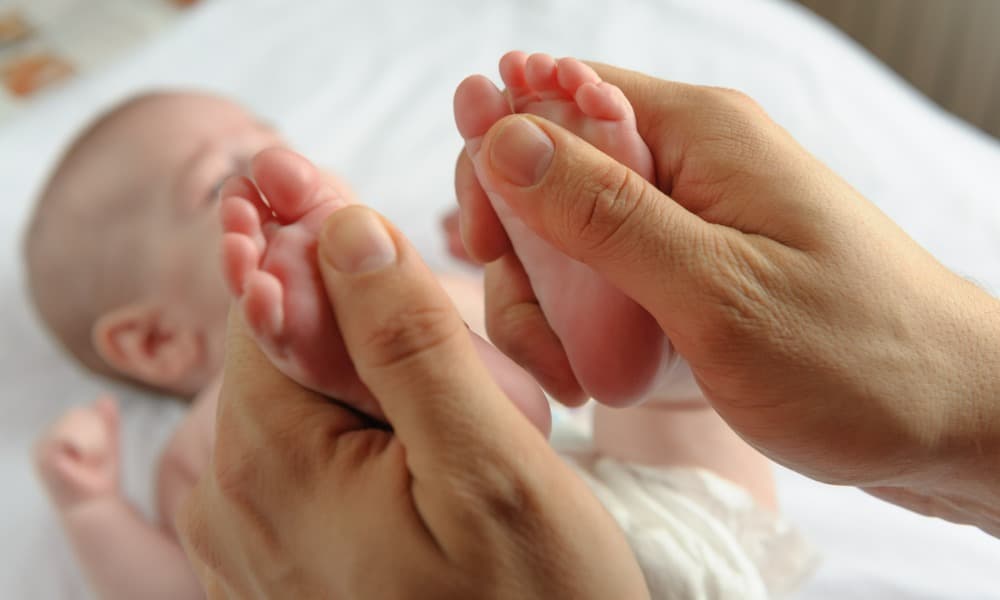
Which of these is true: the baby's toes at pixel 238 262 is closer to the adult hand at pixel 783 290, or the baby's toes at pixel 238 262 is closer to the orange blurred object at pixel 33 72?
the adult hand at pixel 783 290

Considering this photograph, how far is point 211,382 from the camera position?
121cm

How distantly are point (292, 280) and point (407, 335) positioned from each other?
0.26 feet

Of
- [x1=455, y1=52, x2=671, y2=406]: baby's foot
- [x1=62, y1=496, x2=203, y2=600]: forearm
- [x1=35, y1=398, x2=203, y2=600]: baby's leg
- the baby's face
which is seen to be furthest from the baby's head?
[x1=455, y1=52, x2=671, y2=406]: baby's foot

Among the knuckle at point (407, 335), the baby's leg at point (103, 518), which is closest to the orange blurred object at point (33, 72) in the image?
the baby's leg at point (103, 518)

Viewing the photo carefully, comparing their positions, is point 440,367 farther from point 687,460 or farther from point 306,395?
point 687,460

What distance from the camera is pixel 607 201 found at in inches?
19.7

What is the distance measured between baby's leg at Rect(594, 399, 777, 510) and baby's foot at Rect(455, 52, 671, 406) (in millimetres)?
193

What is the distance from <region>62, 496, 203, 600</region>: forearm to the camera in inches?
38.8

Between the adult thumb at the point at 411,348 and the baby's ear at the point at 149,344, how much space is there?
2.70 ft

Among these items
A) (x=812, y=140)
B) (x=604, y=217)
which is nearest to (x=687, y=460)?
(x=604, y=217)

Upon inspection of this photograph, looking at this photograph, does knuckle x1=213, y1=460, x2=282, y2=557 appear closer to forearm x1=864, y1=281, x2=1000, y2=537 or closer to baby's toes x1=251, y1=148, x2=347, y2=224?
baby's toes x1=251, y1=148, x2=347, y2=224

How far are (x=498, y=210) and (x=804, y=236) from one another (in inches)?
8.3

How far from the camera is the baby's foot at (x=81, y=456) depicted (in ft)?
3.45

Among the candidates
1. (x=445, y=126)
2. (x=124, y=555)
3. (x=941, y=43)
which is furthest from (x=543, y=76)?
(x=941, y=43)
